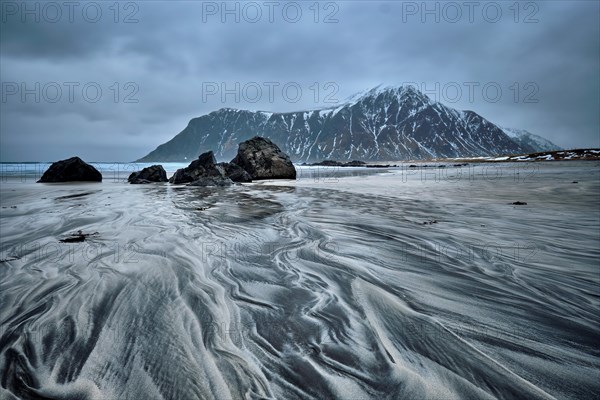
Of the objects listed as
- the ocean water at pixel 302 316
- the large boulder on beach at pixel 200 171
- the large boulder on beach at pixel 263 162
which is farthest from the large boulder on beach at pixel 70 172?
the ocean water at pixel 302 316

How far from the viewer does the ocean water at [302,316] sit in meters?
1.43

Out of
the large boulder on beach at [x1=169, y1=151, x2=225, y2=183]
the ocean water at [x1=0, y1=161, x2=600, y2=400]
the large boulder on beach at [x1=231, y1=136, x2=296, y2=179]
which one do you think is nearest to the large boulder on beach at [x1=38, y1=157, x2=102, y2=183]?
the large boulder on beach at [x1=169, y1=151, x2=225, y2=183]

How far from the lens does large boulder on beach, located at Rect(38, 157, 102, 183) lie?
736 inches

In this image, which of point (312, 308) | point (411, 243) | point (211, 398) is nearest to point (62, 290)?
point (211, 398)

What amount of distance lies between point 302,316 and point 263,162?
2206 centimetres

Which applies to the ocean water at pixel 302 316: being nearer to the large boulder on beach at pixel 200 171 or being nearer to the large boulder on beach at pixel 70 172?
the large boulder on beach at pixel 200 171

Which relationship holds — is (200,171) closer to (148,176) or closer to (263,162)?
(148,176)

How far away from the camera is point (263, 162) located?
77.3ft

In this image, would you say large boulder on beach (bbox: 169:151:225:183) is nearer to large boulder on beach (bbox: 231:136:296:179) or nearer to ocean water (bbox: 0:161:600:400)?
large boulder on beach (bbox: 231:136:296:179)

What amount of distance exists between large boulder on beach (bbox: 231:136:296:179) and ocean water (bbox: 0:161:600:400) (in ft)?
62.8

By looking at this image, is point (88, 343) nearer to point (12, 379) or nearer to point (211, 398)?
point (12, 379)

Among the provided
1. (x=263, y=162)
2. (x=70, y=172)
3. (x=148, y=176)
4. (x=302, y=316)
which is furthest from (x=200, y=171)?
(x=302, y=316)

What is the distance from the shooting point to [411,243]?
13.1 feet

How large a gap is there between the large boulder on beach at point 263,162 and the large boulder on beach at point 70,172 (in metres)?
11.0
